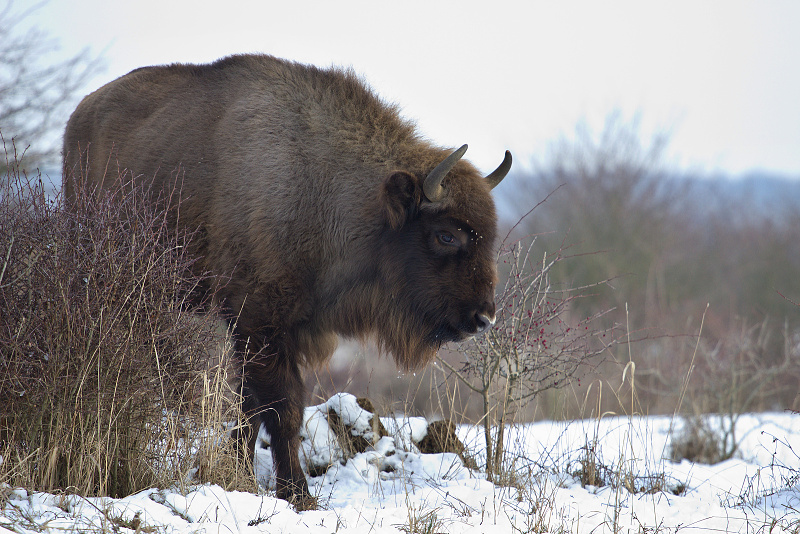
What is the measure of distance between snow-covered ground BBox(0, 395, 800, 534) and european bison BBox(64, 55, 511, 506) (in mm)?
584

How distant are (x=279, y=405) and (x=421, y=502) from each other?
1.23 m

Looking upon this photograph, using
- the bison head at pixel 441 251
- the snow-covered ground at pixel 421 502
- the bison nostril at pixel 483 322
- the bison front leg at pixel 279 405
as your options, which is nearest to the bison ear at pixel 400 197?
the bison head at pixel 441 251

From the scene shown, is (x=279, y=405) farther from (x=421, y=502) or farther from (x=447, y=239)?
(x=447, y=239)

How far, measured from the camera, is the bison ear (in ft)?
15.8

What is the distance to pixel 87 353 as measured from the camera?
3602 millimetres

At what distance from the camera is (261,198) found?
5.00 meters

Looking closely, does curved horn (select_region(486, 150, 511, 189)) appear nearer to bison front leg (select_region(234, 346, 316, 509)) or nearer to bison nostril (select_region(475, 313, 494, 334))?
bison nostril (select_region(475, 313, 494, 334))

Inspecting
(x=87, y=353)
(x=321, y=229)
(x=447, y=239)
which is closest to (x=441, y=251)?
(x=447, y=239)

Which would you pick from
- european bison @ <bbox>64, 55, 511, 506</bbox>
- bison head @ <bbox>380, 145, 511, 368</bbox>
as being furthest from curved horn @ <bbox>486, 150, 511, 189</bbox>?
bison head @ <bbox>380, 145, 511, 368</bbox>

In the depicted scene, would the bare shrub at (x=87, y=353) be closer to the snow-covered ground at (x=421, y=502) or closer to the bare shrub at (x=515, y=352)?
the snow-covered ground at (x=421, y=502)

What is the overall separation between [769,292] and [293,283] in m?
22.1

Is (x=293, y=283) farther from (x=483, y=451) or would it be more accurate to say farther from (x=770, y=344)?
(x=770, y=344)

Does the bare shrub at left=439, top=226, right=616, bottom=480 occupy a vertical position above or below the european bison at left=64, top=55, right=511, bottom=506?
below

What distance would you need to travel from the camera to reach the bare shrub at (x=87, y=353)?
11.7 feet
